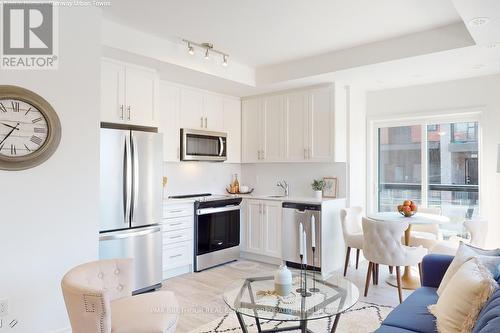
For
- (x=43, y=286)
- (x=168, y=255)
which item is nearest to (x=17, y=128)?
(x=43, y=286)

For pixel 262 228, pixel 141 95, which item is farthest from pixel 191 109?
pixel 262 228

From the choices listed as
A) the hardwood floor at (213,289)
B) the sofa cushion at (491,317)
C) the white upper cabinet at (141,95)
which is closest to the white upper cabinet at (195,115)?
the white upper cabinet at (141,95)

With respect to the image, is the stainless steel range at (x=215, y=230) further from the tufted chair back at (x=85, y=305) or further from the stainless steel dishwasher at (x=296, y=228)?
the tufted chair back at (x=85, y=305)

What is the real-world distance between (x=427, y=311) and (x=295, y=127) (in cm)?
334

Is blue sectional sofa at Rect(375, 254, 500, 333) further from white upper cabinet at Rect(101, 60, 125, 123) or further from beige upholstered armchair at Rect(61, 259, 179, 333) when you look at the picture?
white upper cabinet at Rect(101, 60, 125, 123)

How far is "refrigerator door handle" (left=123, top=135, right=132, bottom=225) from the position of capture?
3.53 meters

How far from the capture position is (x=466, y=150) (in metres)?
4.70

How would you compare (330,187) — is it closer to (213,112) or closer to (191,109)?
(213,112)

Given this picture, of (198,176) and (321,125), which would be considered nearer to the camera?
(321,125)

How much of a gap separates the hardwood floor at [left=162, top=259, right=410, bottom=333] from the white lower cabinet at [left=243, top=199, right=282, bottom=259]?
22cm

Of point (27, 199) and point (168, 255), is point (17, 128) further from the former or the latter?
point (168, 255)

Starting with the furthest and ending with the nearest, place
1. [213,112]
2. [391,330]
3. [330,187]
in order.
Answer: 1. [213,112]
2. [330,187]
3. [391,330]

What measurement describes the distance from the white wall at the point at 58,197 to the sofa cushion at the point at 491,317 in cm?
276

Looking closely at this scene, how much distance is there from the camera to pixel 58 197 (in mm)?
2699
